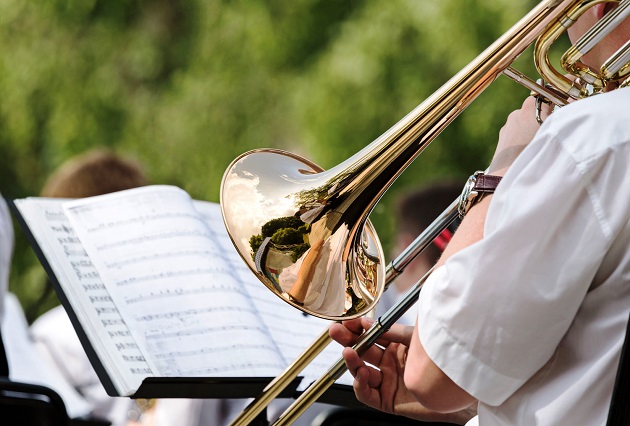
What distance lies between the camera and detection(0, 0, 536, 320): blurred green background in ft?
23.3

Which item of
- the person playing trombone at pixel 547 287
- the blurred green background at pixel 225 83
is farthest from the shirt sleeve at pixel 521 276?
the blurred green background at pixel 225 83

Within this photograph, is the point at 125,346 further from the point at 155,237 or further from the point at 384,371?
the point at 384,371

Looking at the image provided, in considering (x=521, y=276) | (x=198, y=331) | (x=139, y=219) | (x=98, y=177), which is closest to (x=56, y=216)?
(x=139, y=219)

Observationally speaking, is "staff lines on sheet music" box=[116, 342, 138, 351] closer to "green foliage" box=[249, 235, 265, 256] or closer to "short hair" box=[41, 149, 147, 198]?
"green foliage" box=[249, 235, 265, 256]

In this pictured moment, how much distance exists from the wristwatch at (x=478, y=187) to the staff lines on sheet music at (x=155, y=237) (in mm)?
808

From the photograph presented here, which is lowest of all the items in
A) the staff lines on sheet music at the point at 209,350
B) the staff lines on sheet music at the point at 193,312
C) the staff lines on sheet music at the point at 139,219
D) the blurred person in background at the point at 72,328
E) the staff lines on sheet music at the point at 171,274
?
the blurred person in background at the point at 72,328

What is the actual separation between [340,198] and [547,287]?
445 millimetres

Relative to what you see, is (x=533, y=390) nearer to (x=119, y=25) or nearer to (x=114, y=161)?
(x=114, y=161)

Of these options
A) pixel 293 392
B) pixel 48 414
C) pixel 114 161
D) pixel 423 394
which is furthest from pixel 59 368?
pixel 423 394

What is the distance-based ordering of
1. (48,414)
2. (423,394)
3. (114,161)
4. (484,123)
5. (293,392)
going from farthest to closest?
(484,123) < (114,161) < (48,414) < (293,392) < (423,394)

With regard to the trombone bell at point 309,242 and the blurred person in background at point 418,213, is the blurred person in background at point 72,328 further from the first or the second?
the trombone bell at point 309,242

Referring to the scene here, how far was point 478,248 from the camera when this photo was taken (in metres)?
1.28

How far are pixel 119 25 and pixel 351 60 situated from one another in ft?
7.72

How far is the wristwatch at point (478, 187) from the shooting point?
1.45 metres
